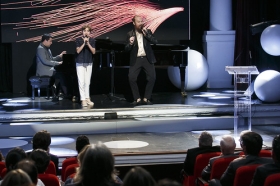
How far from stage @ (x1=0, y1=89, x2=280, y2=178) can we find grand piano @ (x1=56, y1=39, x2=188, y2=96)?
681 mm

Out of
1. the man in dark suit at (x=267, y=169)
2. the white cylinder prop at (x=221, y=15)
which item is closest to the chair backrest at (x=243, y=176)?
the man in dark suit at (x=267, y=169)

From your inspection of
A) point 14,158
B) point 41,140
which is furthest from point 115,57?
point 14,158

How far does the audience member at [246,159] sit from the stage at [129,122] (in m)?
2.63

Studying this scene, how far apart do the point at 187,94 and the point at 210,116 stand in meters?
2.20

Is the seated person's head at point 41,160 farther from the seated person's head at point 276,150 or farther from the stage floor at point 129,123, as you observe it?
the stage floor at point 129,123

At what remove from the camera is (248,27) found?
1135cm

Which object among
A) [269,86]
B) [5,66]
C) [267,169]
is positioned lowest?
[267,169]

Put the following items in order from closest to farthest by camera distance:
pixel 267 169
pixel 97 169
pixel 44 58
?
pixel 97 169 < pixel 267 169 < pixel 44 58

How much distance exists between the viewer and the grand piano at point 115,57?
360 inches

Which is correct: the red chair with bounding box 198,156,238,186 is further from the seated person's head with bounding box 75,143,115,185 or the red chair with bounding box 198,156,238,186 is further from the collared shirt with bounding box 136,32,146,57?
the collared shirt with bounding box 136,32,146,57

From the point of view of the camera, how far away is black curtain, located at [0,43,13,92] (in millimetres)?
11023

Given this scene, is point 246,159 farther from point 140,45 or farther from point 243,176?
point 140,45

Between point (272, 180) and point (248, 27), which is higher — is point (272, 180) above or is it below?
below

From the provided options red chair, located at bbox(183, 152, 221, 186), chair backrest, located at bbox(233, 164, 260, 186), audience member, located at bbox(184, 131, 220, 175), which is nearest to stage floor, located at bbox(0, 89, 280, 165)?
audience member, located at bbox(184, 131, 220, 175)
